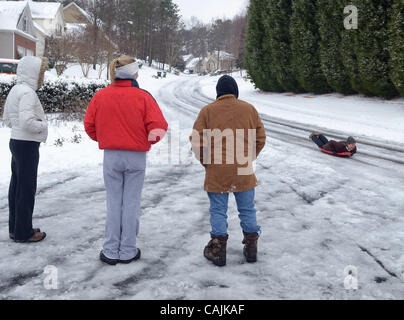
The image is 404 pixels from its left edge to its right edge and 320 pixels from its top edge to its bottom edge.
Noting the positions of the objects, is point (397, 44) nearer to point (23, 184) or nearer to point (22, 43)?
point (23, 184)

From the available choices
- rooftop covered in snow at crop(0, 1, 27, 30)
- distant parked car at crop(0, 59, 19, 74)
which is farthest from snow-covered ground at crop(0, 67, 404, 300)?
rooftop covered in snow at crop(0, 1, 27, 30)

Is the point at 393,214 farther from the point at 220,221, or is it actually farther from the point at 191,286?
the point at 191,286

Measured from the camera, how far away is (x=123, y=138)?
311 cm

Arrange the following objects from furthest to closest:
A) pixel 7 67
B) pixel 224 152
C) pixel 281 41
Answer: pixel 281 41, pixel 7 67, pixel 224 152

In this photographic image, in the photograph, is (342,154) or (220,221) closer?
(220,221)

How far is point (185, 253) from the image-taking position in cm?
355

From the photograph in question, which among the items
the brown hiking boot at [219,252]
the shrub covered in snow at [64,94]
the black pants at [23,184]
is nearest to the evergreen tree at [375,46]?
the shrub covered in snow at [64,94]

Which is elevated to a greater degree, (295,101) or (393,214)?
(295,101)

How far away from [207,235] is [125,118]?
1663 mm

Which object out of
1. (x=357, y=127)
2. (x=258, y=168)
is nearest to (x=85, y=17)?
(x=357, y=127)

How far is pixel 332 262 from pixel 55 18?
50492 millimetres

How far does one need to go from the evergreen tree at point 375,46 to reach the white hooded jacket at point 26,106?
14080 millimetres

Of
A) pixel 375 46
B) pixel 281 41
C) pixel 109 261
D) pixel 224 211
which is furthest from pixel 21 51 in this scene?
pixel 224 211

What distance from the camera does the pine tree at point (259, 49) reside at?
22797mm
